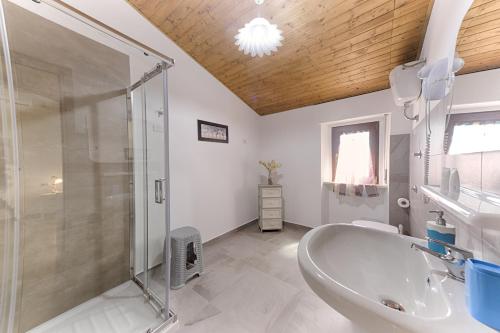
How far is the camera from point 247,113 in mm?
3219

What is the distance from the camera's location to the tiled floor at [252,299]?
1.30 meters

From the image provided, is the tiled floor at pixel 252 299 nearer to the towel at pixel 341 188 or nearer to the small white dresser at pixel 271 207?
the small white dresser at pixel 271 207

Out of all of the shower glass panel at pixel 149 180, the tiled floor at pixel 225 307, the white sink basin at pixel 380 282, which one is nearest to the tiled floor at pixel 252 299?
the tiled floor at pixel 225 307

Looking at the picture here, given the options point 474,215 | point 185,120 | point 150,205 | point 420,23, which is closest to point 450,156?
point 474,215

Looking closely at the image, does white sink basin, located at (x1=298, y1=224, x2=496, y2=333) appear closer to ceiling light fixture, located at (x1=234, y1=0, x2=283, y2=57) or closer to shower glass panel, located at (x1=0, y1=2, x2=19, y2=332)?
ceiling light fixture, located at (x1=234, y1=0, x2=283, y2=57)

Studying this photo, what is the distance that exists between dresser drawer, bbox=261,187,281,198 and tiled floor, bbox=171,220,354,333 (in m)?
0.85

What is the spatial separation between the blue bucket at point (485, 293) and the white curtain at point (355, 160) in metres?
2.39

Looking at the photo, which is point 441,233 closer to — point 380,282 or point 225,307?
point 380,282

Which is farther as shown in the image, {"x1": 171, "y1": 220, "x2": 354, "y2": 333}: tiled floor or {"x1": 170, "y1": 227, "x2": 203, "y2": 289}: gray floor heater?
{"x1": 170, "y1": 227, "x2": 203, "y2": 289}: gray floor heater

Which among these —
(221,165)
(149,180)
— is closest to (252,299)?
(149,180)

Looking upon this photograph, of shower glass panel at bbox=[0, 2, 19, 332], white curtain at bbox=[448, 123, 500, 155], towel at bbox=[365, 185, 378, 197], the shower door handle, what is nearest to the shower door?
the shower door handle

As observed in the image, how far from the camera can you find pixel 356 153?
2.62 m

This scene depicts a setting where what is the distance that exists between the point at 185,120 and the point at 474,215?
237 cm

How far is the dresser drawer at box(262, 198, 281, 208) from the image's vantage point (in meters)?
2.94
